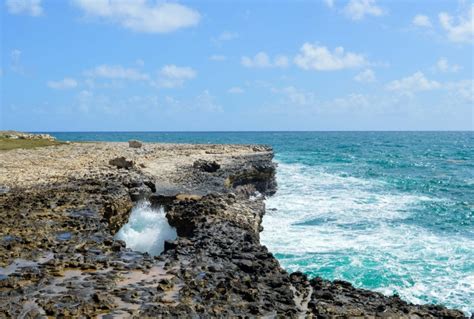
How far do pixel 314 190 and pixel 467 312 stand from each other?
23.1m

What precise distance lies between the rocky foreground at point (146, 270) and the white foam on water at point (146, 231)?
53 centimetres

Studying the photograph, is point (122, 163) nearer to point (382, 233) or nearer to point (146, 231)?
point (146, 231)

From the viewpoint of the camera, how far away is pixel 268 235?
72.6 feet

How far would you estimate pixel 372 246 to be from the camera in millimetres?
20375

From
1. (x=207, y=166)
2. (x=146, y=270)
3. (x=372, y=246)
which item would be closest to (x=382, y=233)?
(x=372, y=246)

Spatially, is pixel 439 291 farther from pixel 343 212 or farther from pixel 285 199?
pixel 285 199

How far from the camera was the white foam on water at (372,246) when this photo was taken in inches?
628

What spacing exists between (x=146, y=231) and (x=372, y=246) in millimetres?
A: 9313

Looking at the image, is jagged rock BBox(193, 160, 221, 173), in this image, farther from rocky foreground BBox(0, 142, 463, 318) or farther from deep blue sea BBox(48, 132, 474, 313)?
rocky foreground BBox(0, 142, 463, 318)

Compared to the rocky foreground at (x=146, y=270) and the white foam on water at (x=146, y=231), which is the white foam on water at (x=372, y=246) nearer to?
the rocky foreground at (x=146, y=270)

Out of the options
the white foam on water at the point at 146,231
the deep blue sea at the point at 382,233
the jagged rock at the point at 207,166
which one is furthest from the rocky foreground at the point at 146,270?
the jagged rock at the point at 207,166

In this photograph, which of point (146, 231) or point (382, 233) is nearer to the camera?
point (146, 231)

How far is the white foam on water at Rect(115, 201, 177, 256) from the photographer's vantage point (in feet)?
58.5

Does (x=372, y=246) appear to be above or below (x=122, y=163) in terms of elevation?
below
